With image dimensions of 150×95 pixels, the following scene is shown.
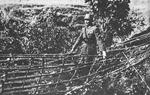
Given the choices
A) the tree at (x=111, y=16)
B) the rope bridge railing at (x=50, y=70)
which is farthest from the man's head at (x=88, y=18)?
the rope bridge railing at (x=50, y=70)

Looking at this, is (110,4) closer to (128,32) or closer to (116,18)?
(116,18)

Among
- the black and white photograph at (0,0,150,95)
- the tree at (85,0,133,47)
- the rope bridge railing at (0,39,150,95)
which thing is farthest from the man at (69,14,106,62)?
the tree at (85,0,133,47)

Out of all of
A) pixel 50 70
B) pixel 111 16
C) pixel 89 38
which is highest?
pixel 111 16

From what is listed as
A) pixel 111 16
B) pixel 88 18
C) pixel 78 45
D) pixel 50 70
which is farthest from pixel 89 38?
pixel 50 70

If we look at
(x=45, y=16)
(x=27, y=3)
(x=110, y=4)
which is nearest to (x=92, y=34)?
(x=110, y=4)

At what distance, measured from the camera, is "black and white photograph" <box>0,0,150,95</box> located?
571cm

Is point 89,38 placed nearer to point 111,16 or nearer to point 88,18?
point 88,18

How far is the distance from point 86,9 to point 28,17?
225 cm

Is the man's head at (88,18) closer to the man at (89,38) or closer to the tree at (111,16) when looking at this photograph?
the man at (89,38)

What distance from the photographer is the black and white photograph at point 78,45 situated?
5707 millimetres

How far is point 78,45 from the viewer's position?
6770mm

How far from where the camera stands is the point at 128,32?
775cm

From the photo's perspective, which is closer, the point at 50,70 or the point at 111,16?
the point at 50,70

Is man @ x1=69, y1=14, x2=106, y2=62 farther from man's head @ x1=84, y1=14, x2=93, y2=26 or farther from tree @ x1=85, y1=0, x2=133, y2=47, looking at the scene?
tree @ x1=85, y1=0, x2=133, y2=47
